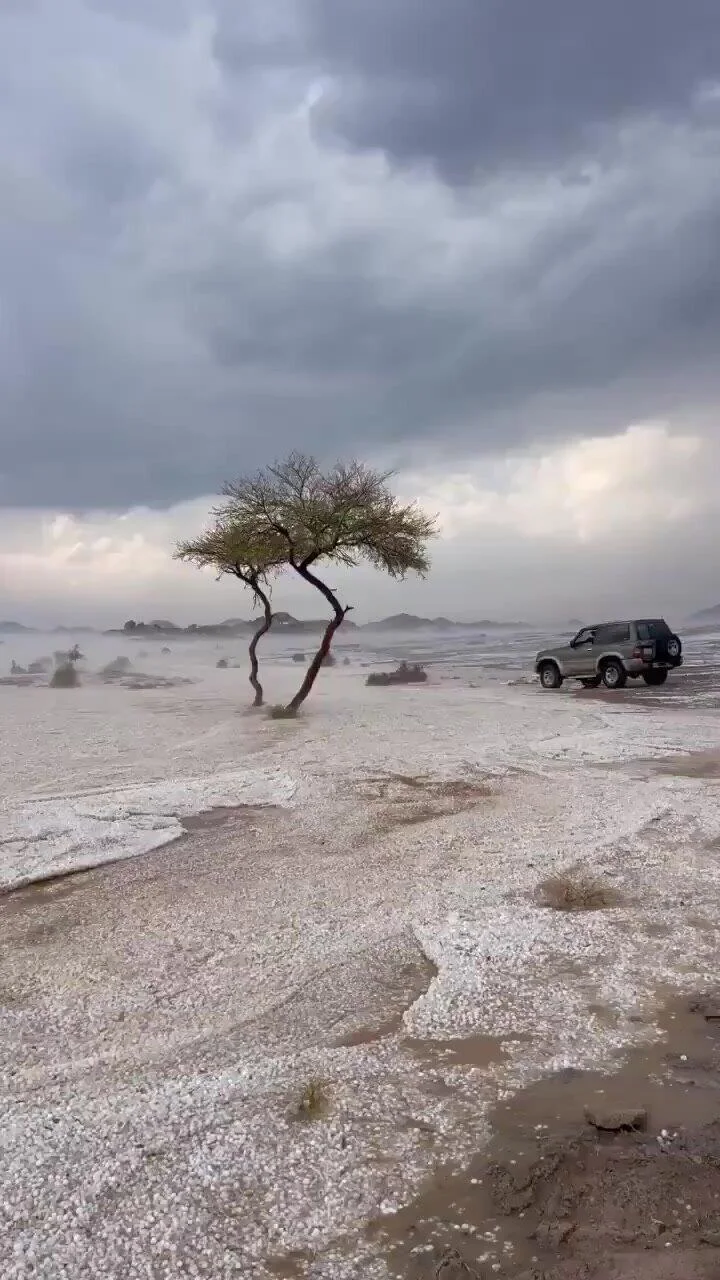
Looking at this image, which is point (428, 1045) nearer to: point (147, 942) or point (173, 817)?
point (147, 942)

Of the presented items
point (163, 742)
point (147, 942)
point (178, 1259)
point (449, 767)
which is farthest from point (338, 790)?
point (178, 1259)

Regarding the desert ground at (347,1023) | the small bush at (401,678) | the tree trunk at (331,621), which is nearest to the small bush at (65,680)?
the small bush at (401,678)

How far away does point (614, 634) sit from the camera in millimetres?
25906

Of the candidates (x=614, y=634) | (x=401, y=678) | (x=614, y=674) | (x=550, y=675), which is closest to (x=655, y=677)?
(x=614, y=674)

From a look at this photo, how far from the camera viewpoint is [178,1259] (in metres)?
2.48

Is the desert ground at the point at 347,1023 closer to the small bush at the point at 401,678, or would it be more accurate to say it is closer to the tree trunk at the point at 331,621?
the tree trunk at the point at 331,621

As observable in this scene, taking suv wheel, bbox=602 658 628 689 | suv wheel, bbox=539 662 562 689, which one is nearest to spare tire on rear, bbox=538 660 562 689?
suv wheel, bbox=539 662 562 689

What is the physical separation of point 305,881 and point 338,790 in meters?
3.79

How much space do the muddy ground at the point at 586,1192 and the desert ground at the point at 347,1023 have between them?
1 centimetres

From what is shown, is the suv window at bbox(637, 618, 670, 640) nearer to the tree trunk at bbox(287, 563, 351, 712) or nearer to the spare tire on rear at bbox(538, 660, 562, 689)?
the spare tire on rear at bbox(538, 660, 562, 689)

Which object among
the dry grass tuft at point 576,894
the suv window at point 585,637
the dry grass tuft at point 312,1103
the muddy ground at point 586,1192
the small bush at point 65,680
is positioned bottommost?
the dry grass tuft at point 576,894

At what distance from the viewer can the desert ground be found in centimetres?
261

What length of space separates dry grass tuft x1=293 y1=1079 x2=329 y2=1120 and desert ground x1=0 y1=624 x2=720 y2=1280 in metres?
0.03

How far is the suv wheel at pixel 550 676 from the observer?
2755 centimetres
